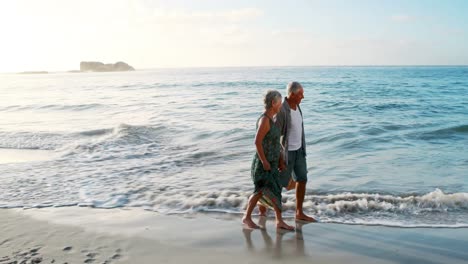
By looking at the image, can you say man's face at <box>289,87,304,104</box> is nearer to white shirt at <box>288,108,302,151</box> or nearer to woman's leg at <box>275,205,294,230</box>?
white shirt at <box>288,108,302,151</box>

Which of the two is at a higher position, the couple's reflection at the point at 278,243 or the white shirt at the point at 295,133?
the white shirt at the point at 295,133

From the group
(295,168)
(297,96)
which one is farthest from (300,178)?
(297,96)

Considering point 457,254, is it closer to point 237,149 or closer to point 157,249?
point 157,249

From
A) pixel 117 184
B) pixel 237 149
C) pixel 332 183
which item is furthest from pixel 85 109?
pixel 332 183

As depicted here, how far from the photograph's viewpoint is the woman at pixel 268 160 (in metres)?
5.02

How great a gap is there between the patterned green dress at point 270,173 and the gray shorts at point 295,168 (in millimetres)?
127

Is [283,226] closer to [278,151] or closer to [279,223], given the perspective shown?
[279,223]

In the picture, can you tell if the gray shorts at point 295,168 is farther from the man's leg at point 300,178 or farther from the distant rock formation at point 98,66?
the distant rock formation at point 98,66

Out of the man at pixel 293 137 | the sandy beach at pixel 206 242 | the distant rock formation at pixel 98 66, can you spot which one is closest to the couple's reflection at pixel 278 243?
the sandy beach at pixel 206 242

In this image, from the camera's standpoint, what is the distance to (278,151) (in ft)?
17.2

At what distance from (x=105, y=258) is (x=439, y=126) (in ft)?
42.7

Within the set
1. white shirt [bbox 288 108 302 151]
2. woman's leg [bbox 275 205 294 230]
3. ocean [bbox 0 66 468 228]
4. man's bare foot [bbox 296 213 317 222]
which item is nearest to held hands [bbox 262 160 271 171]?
white shirt [bbox 288 108 302 151]

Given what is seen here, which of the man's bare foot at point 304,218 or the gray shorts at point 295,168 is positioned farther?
the man's bare foot at point 304,218

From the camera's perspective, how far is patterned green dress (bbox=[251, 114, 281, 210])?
203 inches
